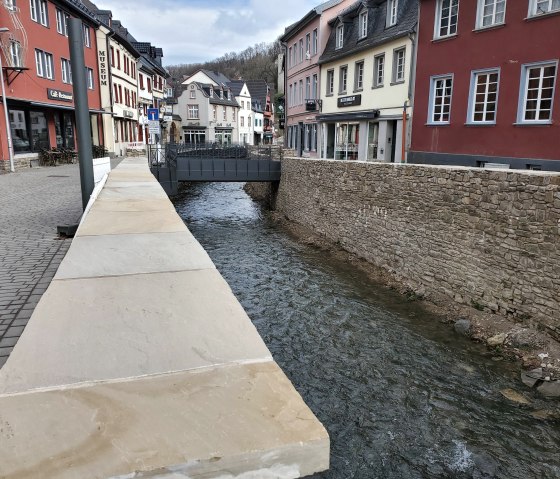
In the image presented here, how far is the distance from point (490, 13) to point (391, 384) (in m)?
13.8

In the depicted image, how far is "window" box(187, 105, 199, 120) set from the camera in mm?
63688

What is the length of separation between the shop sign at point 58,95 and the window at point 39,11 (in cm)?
339

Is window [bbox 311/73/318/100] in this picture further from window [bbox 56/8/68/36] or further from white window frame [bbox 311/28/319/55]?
window [bbox 56/8/68/36]

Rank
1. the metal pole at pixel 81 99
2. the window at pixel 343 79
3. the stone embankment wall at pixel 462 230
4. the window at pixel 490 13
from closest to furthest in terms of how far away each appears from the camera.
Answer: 1. the metal pole at pixel 81 99
2. the stone embankment wall at pixel 462 230
3. the window at pixel 490 13
4. the window at pixel 343 79

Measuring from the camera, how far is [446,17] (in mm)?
17297

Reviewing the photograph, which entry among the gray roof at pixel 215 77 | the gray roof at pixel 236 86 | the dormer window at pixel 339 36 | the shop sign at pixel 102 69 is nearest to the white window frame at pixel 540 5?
the dormer window at pixel 339 36

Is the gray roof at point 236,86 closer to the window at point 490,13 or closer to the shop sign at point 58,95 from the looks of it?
the shop sign at point 58,95

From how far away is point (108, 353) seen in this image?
2.24 meters

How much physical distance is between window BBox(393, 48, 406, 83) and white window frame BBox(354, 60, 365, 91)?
3.26m

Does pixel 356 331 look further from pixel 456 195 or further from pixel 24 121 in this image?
pixel 24 121

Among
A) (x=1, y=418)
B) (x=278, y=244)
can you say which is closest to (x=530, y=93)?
(x=278, y=244)

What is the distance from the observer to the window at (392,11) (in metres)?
21.1

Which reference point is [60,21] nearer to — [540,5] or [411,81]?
[411,81]

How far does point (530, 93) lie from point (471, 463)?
12788 millimetres
